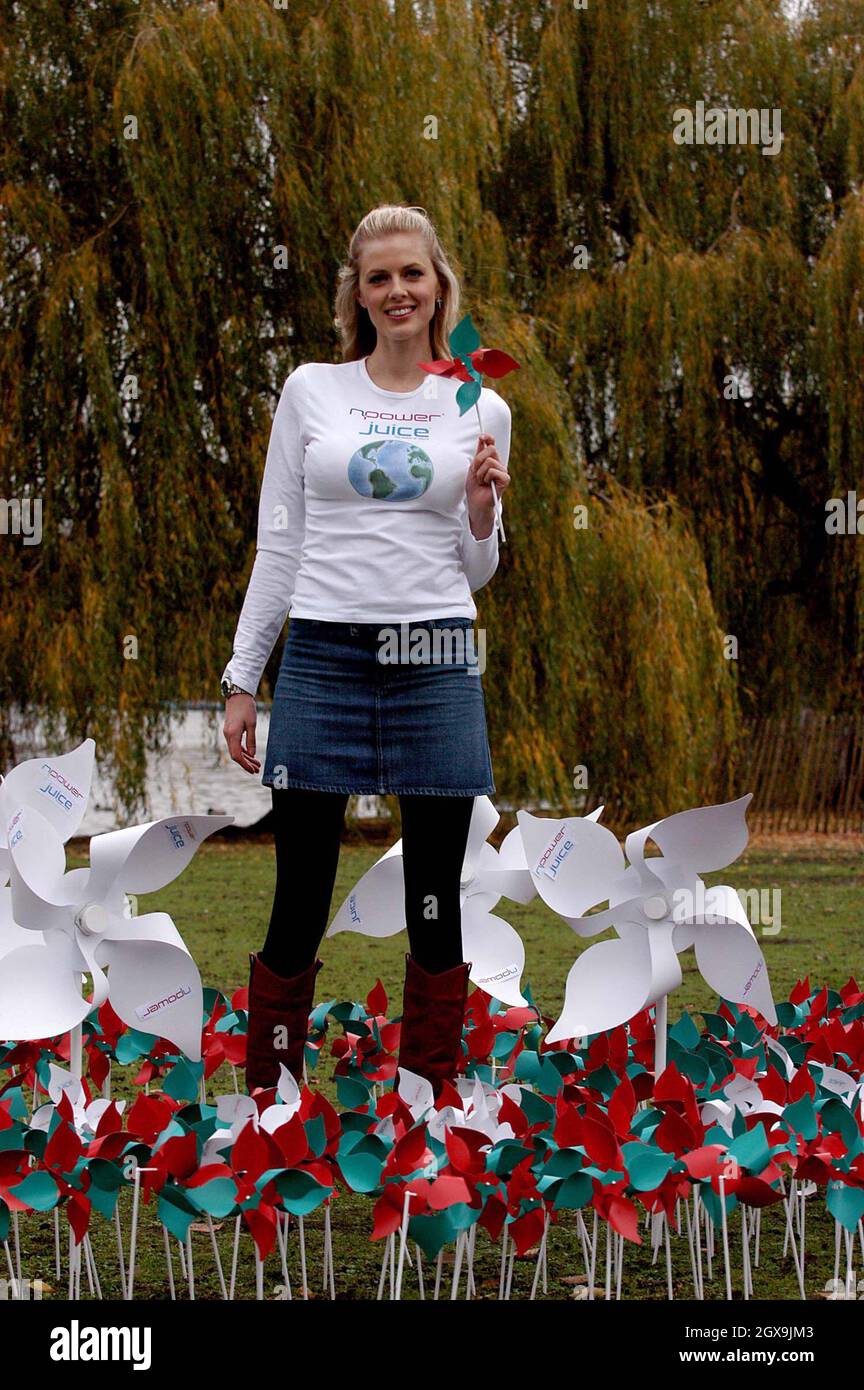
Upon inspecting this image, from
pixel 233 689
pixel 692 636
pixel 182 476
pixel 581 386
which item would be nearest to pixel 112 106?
pixel 182 476

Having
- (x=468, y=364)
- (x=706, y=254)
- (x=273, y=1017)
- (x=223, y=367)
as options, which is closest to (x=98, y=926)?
(x=273, y=1017)

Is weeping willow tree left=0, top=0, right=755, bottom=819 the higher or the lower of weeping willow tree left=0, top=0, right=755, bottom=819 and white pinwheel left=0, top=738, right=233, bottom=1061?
the higher

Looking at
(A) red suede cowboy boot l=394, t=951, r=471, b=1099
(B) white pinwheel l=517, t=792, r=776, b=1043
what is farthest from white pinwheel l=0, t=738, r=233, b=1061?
(B) white pinwheel l=517, t=792, r=776, b=1043

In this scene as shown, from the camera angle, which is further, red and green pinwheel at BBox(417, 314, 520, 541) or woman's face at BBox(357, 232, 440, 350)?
woman's face at BBox(357, 232, 440, 350)

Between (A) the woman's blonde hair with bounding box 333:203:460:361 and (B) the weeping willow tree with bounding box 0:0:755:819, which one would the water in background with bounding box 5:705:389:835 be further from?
(A) the woman's blonde hair with bounding box 333:203:460:361

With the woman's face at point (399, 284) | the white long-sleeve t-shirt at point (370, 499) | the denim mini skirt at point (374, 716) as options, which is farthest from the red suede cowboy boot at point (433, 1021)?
the woman's face at point (399, 284)

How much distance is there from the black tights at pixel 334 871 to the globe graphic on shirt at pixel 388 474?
537 mm

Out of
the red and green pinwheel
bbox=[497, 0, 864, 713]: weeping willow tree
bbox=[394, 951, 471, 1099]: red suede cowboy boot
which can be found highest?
bbox=[497, 0, 864, 713]: weeping willow tree

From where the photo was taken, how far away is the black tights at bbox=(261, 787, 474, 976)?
9.33 ft

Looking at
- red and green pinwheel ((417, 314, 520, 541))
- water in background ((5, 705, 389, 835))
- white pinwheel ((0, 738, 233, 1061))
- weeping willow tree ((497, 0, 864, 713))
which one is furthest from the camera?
weeping willow tree ((497, 0, 864, 713))

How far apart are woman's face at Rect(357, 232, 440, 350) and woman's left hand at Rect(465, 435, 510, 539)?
25 centimetres

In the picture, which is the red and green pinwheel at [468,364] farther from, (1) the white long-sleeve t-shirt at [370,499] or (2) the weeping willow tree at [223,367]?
(2) the weeping willow tree at [223,367]

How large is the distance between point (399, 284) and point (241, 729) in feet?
2.82

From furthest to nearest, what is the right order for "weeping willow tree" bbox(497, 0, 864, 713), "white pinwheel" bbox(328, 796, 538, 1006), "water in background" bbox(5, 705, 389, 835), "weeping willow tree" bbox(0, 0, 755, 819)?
"weeping willow tree" bbox(497, 0, 864, 713)
"water in background" bbox(5, 705, 389, 835)
"weeping willow tree" bbox(0, 0, 755, 819)
"white pinwheel" bbox(328, 796, 538, 1006)
